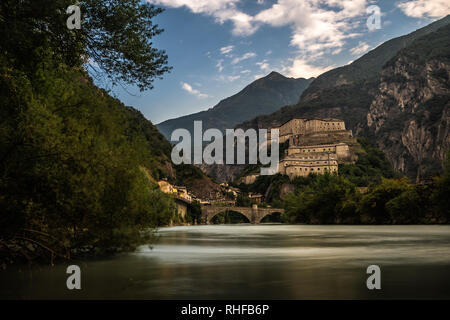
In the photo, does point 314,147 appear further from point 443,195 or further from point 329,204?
point 443,195

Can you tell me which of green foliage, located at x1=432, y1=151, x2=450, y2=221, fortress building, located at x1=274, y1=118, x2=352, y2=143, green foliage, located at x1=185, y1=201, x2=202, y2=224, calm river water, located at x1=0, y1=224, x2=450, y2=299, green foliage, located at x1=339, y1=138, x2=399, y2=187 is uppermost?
fortress building, located at x1=274, y1=118, x2=352, y2=143

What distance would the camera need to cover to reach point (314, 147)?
141250 millimetres

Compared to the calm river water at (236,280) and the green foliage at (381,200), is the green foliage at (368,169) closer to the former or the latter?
the green foliage at (381,200)

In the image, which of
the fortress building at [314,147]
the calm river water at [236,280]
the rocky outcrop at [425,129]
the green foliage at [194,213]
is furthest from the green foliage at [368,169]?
the calm river water at [236,280]

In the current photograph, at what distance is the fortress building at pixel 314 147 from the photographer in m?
131

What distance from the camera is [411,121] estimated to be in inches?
6772

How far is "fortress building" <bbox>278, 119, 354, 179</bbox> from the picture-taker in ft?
429

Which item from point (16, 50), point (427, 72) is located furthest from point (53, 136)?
point (427, 72)

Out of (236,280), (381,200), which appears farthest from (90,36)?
(381,200)

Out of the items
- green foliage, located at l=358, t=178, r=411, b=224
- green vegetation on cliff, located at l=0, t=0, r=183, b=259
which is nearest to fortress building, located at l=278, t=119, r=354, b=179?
green foliage, located at l=358, t=178, r=411, b=224

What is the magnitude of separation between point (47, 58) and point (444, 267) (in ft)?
40.4

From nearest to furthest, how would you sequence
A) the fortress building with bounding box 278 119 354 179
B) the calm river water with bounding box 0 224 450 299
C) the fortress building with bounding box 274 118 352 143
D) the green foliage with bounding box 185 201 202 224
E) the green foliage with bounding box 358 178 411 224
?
the calm river water with bounding box 0 224 450 299, the green foliage with bounding box 358 178 411 224, the green foliage with bounding box 185 201 202 224, the fortress building with bounding box 278 119 354 179, the fortress building with bounding box 274 118 352 143

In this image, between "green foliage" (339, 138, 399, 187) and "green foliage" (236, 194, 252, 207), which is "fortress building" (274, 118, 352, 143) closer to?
"green foliage" (339, 138, 399, 187)
